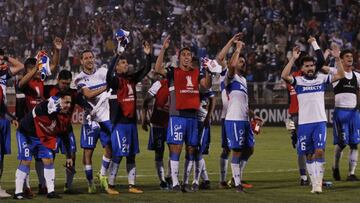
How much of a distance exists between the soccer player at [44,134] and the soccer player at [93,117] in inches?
40.0

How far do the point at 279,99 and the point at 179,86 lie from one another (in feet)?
62.8

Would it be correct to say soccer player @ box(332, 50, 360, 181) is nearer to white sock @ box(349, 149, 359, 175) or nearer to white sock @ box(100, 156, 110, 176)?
white sock @ box(349, 149, 359, 175)

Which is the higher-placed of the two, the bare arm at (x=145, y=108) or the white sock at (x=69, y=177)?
the bare arm at (x=145, y=108)

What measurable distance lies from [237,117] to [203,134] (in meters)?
0.92

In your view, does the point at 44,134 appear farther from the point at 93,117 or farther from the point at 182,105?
the point at 182,105

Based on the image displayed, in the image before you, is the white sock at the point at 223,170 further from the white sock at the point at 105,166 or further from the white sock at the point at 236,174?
the white sock at the point at 105,166

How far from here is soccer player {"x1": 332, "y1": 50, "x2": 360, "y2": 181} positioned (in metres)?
17.5

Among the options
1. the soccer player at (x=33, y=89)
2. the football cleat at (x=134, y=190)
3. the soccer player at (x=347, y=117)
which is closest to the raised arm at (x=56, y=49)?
the soccer player at (x=33, y=89)

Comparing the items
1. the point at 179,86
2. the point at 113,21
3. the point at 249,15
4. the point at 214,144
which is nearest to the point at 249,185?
the point at 179,86

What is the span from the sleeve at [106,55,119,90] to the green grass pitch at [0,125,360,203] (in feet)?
5.77

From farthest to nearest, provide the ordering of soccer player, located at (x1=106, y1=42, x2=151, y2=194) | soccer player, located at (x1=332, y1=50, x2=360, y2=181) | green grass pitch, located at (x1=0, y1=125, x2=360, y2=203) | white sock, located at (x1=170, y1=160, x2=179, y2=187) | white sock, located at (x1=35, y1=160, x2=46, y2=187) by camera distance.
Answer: soccer player, located at (x1=332, y1=50, x2=360, y2=181) < soccer player, located at (x1=106, y1=42, x2=151, y2=194) < white sock, located at (x1=170, y1=160, x2=179, y2=187) < white sock, located at (x1=35, y1=160, x2=46, y2=187) < green grass pitch, located at (x1=0, y1=125, x2=360, y2=203)

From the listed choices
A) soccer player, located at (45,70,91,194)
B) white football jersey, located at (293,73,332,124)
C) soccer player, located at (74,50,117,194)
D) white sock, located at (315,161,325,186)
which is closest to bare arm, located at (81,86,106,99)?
soccer player, located at (74,50,117,194)

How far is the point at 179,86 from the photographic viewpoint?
15617 millimetres

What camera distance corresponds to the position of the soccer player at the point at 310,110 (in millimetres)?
15344
